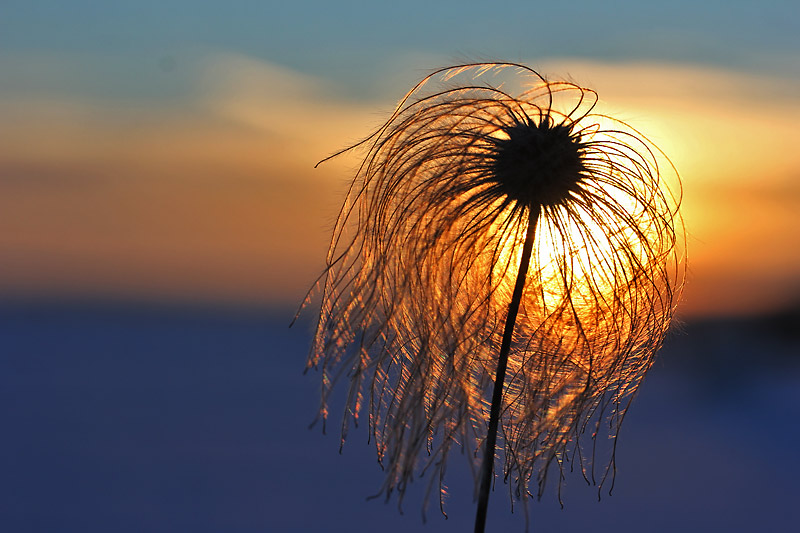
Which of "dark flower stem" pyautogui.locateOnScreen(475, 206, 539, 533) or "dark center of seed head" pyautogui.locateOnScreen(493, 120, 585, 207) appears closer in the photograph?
"dark flower stem" pyautogui.locateOnScreen(475, 206, 539, 533)

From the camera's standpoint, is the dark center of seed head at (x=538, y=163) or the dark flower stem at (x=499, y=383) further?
the dark center of seed head at (x=538, y=163)

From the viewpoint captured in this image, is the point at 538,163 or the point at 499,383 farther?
the point at 538,163

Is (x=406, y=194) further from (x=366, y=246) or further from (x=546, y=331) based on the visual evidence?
(x=546, y=331)

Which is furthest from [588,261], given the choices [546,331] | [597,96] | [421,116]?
[421,116]

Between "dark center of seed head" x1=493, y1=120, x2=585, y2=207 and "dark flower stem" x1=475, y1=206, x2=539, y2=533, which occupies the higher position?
"dark center of seed head" x1=493, y1=120, x2=585, y2=207
